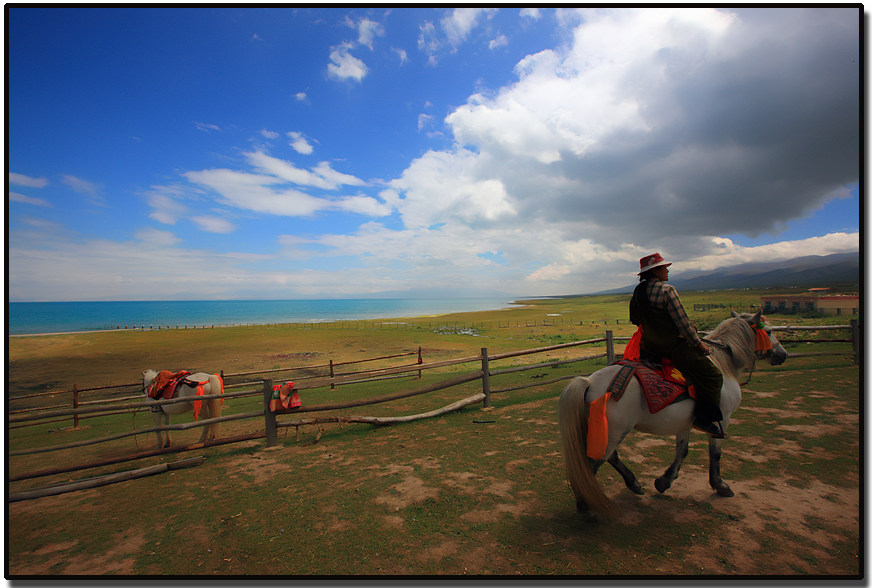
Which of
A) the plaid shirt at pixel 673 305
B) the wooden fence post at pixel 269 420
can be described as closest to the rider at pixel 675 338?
the plaid shirt at pixel 673 305

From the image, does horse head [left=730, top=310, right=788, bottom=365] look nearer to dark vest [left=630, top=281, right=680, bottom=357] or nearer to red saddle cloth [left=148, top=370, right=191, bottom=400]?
dark vest [left=630, top=281, right=680, bottom=357]

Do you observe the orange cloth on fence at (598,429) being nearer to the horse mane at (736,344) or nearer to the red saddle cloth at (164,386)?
the horse mane at (736,344)

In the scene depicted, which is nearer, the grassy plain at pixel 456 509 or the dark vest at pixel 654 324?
the grassy plain at pixel 456 509

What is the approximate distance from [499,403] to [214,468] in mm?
4875

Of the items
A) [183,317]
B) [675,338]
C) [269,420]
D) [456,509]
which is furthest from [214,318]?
[675,338]

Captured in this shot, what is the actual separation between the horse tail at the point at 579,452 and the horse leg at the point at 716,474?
3.83 ft

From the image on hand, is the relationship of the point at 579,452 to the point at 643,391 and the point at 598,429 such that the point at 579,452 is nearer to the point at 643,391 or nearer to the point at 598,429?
the point at 598,429

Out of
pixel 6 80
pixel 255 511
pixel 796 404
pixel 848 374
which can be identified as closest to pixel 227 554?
pixel 255 511

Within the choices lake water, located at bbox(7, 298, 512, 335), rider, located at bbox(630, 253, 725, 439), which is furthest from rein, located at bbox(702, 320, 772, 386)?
lake water, located at bbox(7, 298, 512, 335)

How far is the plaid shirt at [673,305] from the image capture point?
9.26 ft

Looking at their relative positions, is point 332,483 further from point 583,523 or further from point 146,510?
point 583,523

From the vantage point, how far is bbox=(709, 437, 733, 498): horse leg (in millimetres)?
3061

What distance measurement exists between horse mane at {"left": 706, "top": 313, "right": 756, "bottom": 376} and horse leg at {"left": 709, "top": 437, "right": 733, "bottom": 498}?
2.54 feet

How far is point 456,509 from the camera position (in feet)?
10.1
